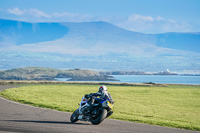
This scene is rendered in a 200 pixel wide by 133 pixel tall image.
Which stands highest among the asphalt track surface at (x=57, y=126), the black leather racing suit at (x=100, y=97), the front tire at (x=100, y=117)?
the black leather racing suit at (x=100, y=97)

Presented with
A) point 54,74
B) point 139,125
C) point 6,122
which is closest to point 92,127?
point 139,125

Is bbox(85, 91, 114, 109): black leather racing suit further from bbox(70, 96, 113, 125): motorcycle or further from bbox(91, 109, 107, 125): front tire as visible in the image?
bbox(91, 109, 107, 125): front tire

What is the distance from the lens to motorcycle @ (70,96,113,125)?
15.0 meters

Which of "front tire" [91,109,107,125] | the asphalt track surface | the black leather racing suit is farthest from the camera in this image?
the black leather racing suit

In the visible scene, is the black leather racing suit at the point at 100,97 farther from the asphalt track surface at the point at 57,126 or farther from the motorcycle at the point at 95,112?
the asphalt track surface at the point at 57,126

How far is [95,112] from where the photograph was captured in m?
15.5

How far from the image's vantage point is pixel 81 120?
632 inches

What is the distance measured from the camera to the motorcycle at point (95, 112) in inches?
591

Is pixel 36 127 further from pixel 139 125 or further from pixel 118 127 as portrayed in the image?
pixel 139 125

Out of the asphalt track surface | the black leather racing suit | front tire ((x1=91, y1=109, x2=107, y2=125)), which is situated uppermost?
the black leather racing suit

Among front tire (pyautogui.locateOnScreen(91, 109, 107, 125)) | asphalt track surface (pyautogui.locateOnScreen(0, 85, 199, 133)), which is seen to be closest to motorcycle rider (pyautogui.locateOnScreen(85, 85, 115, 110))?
front tire (pyautogui.locateOnScreen(91, 109, 107, 125))

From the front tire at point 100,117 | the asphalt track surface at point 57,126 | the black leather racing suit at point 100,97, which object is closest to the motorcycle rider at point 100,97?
the black leather racing suit at point 100,97

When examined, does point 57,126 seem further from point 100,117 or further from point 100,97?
point 100,97

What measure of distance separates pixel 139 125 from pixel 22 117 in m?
5.41
